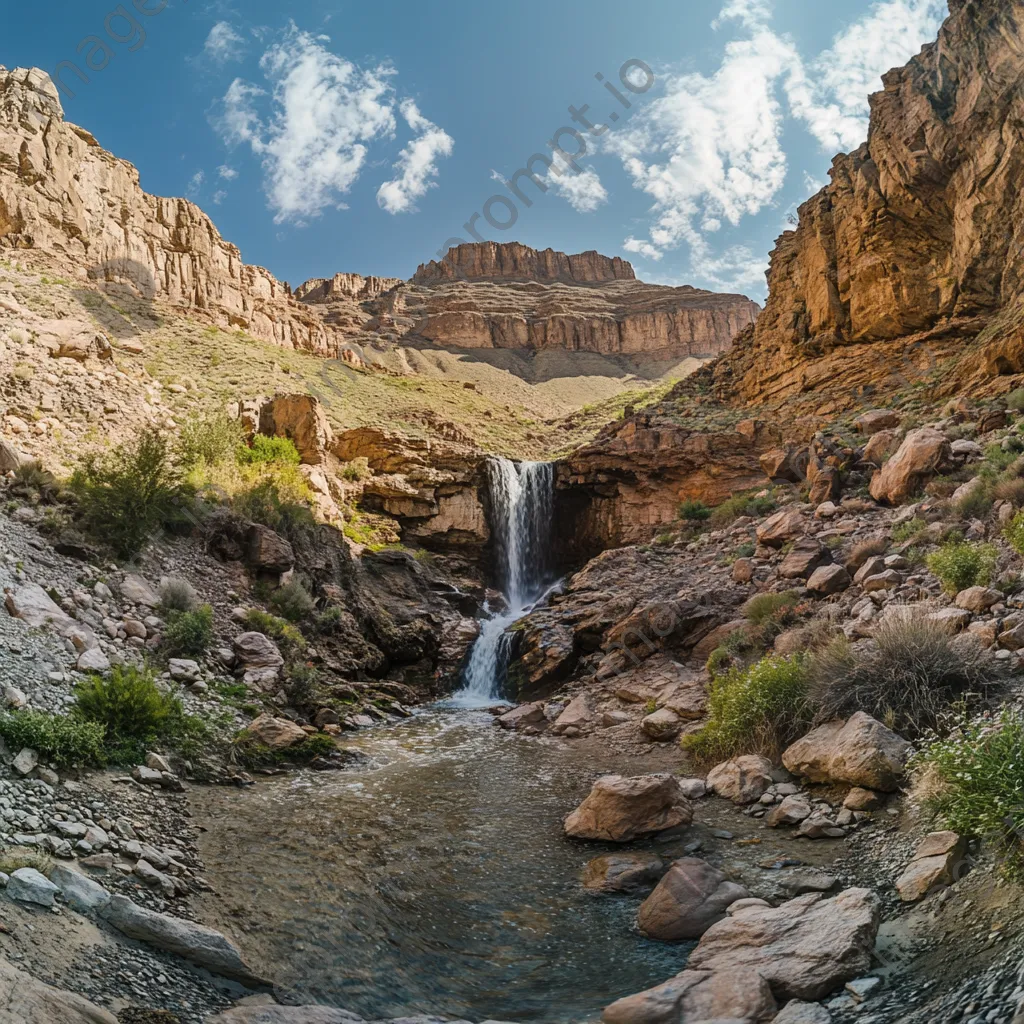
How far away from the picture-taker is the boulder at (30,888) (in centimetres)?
332

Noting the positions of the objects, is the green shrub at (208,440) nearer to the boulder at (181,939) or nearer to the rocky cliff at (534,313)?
the boulder at (181,939)

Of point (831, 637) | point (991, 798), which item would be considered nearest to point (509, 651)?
point (831, 637)

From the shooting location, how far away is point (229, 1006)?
3.17 m

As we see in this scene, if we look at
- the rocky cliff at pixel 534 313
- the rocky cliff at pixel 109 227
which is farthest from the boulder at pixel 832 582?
the rocky cliff at pixel 534 313

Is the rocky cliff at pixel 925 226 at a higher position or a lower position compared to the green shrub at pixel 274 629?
higher

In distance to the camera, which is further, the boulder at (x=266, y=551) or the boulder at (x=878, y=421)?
the boulder at (x=878, y=421)

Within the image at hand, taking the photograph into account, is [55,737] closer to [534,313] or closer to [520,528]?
[520,528]

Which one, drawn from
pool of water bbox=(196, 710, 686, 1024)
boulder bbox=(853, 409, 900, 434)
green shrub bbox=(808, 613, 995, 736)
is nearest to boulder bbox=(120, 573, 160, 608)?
pool of water bbox=(196, 710, 686, 1024)

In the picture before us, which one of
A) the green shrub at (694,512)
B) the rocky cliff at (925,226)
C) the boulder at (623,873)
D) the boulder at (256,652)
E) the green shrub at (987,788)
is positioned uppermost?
the rocky cliff at (925,226)

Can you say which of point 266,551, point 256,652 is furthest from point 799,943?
point 266,551

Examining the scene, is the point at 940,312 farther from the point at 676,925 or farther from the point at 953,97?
the point at 676,925

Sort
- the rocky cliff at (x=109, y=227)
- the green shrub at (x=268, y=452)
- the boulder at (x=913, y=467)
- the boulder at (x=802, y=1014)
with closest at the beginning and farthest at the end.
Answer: the boulder at (x=802, y=1014) → the boulder at (x=913, y=467) → the green shrub at (x=268, y=452) → the rocky cliff at (x=109, y=227)

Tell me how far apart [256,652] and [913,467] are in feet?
41.2

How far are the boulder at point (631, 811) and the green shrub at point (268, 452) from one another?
14.9 metres
